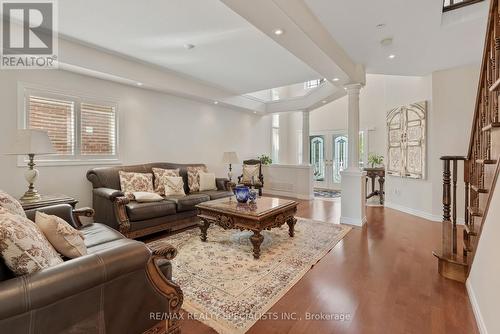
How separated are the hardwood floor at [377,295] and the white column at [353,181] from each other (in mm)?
810

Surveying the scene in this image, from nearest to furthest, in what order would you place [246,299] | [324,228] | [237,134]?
[246,299] → [324,228] → [237,134]

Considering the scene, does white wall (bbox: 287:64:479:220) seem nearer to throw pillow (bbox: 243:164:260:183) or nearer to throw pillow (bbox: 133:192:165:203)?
throw pillow (bbox: 243:164:260:183)

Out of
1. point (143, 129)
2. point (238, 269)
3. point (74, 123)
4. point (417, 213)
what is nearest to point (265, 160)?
point (143, 129)

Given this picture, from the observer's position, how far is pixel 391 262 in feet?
8.88

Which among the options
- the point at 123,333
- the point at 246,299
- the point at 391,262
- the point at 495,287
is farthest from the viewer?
the point at 391,262

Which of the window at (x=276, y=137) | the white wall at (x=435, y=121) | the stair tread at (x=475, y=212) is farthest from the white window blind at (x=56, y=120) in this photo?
the white wall at (x=435, y=121)

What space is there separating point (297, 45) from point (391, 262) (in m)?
2.66

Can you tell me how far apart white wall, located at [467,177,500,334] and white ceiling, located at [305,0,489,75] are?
1976 mm

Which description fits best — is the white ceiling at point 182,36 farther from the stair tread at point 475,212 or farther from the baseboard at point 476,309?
the baseboard at point 476,309

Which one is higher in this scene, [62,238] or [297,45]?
[297,45]

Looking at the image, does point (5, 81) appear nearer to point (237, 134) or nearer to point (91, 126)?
point (91, 126)

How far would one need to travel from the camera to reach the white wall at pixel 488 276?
4.76 feet

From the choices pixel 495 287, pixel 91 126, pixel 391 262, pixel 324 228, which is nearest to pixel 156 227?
pixel 91 126

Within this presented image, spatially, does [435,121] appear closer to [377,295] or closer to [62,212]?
[377,295]
